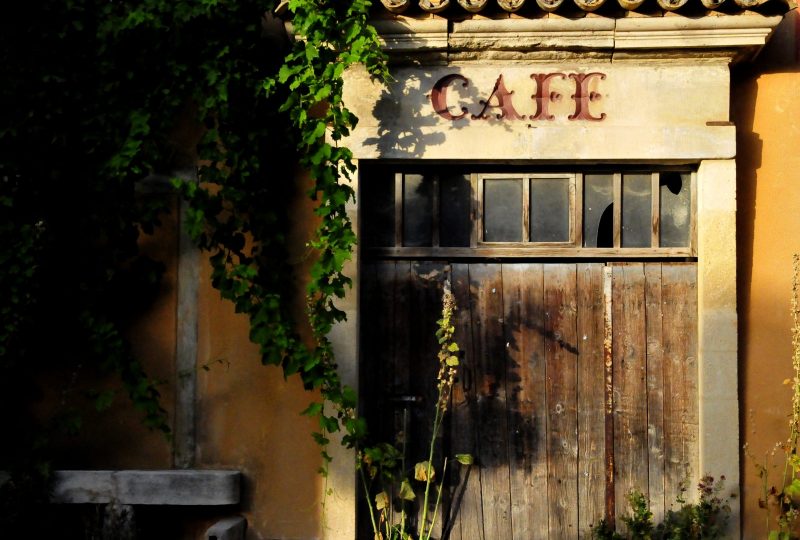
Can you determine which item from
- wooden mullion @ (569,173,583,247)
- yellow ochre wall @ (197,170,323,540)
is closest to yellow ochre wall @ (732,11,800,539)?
wooden mullion @ (569,173,583,247)

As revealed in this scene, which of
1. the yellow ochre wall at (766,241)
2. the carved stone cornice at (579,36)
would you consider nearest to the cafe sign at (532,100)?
the carved stone cornice at (579,36)

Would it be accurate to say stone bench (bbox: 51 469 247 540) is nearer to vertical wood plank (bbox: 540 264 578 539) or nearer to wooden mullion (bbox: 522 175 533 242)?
vertical wood plank (bbox: 540 264 578 539)

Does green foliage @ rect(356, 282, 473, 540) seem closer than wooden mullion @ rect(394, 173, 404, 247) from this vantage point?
Yes

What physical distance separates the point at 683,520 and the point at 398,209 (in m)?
2.23

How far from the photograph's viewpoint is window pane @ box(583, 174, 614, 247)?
552 cm

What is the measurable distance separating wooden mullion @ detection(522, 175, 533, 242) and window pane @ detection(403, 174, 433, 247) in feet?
1.69

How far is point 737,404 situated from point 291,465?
2.36 meters

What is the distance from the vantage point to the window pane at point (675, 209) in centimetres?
550

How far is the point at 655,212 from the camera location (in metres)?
5.48

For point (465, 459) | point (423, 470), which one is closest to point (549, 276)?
point (465, 459)

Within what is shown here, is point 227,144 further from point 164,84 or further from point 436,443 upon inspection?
point 436,443

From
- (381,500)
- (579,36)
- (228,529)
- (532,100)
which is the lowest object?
(228,529)

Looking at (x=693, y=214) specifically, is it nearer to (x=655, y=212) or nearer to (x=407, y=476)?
(x=655, y=212)

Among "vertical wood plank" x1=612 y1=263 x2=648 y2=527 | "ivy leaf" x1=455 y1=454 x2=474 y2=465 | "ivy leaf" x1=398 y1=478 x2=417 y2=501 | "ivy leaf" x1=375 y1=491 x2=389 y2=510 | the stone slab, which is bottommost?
the stone slab
